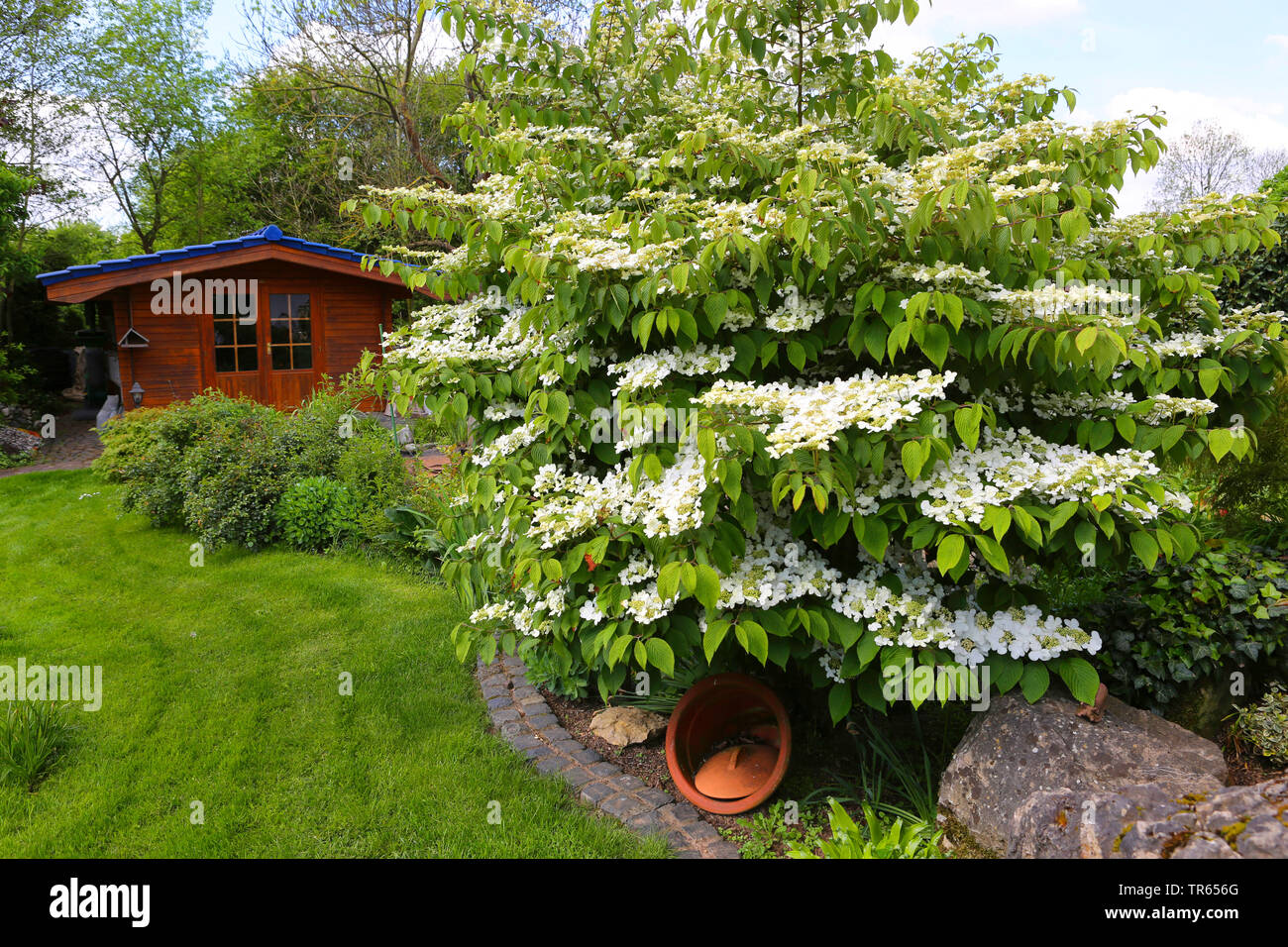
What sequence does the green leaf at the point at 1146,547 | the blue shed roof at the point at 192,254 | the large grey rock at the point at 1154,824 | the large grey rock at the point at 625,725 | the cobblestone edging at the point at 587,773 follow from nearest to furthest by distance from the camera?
the large grey rock at the point at 1154,824
the green leaf at the point at 1146,547
the cobblestone edging at the point at 587,773
the large grey rock at the point at 625,725
the blue shed roof at the point at 192,254

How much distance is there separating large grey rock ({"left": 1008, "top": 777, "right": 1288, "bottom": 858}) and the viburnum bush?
1.15 ft

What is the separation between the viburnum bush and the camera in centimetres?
230

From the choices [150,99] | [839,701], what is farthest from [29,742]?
[150,99]

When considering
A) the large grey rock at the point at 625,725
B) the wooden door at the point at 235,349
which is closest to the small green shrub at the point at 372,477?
the large grey rock at the point at 625,725

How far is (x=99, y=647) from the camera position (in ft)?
14.5

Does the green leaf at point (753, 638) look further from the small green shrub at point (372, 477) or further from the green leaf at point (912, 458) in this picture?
the small green shrub at point (372, 477)

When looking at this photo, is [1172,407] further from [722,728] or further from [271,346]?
[271,346]

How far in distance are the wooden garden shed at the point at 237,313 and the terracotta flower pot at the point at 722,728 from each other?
32.0 feet

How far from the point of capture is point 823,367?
3.01m

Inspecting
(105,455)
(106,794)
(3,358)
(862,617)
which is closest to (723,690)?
(862,617)

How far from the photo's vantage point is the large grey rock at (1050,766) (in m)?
2.30

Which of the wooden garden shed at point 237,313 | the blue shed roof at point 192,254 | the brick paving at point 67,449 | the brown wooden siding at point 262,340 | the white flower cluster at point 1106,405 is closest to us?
the white flower cluster at point 1106,405
